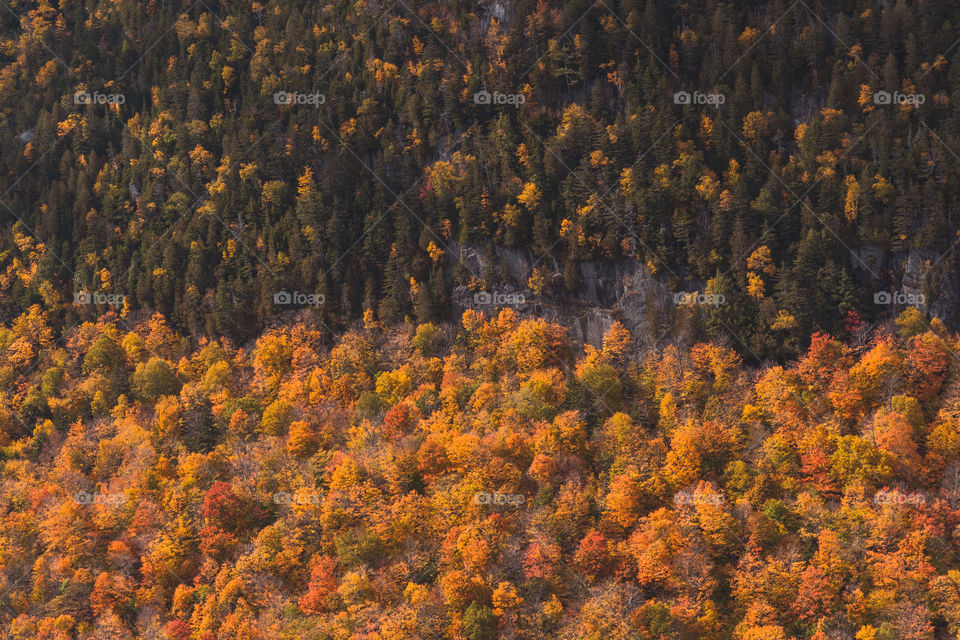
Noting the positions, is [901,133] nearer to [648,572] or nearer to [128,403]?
[648,572]

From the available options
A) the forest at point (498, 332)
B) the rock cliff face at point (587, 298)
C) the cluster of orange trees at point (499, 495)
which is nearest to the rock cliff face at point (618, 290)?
the rock cliff face at point (587, 298)

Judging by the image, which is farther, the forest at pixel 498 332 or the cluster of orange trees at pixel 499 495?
the forest at pixel 498 332

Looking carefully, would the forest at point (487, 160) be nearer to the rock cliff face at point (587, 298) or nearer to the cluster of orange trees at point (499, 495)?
the rock cliff face at point (587, 298)

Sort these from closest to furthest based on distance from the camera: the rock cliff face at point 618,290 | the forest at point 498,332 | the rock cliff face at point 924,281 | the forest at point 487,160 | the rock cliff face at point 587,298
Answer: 1. the forest at point 498,332
2. the rock cliff face at point 924,281
3. the rock cliff face at point 618,290
4. the forest at point 487,160
5. the rock cliff face at point 587,298

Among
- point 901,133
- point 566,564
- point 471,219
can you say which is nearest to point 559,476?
point 566,564

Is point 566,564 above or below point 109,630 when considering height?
above


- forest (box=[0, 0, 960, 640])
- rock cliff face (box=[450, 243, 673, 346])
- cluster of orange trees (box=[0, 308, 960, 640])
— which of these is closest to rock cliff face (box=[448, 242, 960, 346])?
rock cliff face (box=[450, 243, 673, 346])
